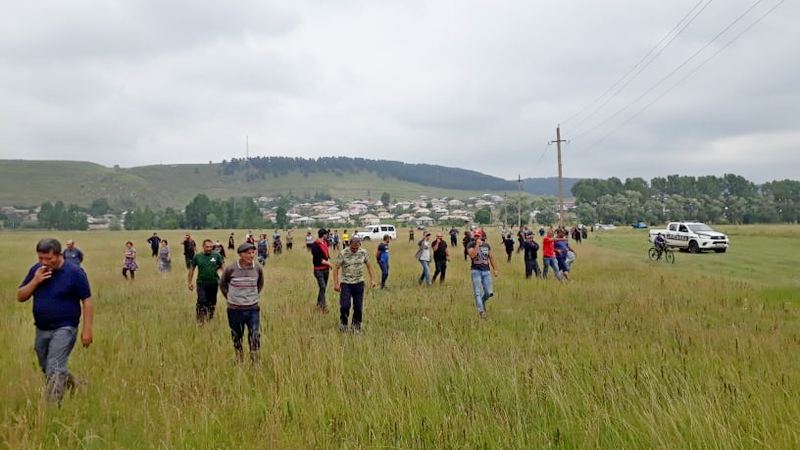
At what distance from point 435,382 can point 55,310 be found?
3.68 meters

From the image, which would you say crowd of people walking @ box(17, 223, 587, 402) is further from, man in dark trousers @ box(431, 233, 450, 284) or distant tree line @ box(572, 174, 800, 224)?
distant tree line @ box(572, 174, 800, 224)

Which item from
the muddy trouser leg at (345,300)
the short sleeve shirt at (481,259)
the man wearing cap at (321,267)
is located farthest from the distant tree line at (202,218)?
the muddy trouser leg at (345,300)

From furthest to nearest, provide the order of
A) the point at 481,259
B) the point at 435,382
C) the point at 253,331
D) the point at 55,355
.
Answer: the point at 481,259 → the point at 253,331 → the point at 435,382 → the point at 55,355

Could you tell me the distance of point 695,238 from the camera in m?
29.6

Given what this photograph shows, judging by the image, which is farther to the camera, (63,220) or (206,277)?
(63,220)

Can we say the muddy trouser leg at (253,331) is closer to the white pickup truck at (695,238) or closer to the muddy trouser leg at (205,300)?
the muddy trouser leg at (205,300)

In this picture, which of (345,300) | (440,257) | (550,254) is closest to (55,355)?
(345,300)

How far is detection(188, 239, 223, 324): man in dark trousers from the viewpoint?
9016 mm

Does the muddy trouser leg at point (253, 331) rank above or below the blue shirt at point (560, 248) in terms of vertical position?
below

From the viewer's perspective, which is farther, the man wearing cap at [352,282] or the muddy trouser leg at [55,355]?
the man wearing cap at [352,282]

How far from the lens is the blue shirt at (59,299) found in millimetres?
4809

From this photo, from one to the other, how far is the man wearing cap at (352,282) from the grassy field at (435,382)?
0.38 metres

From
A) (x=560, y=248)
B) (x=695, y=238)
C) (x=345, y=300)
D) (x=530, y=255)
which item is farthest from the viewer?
(x=695, y=238)

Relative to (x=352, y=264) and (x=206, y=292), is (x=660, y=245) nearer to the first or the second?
(x=352, y=264)
